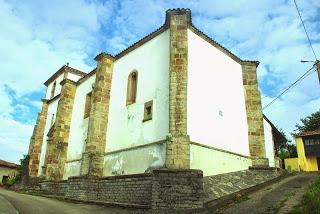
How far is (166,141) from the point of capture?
12.3m

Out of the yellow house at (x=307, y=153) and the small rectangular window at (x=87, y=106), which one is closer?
the small rectangular window at (x=87, y=106)

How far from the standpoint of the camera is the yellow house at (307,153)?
111 feet

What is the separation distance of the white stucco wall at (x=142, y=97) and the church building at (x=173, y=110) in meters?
0.05

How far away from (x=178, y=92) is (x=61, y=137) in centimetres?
1128

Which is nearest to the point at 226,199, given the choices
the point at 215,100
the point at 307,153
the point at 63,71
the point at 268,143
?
the point at 215,100

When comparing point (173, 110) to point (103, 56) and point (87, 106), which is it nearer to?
point (103, 56)

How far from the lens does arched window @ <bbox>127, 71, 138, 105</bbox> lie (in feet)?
52.8

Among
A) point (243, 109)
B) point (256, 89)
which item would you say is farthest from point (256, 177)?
point (256, 89)

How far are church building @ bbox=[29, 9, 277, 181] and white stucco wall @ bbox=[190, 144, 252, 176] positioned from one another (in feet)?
0.14

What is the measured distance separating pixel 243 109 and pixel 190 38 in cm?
510

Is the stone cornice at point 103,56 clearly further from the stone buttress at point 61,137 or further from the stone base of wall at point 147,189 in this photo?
the stone base of wall at point 147,189

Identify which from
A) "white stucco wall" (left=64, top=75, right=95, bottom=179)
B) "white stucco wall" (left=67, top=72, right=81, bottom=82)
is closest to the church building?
"white stucco wall" (left=64, top=75, right=95, bottom=179)

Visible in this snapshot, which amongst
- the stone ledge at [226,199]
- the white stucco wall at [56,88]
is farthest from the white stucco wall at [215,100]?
the white stucco wall at [56,88]

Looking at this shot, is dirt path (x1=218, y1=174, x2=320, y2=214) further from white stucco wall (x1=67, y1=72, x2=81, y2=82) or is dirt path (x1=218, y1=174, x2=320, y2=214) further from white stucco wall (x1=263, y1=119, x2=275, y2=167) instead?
white stucco wall (x1=67, y1=72, x2=81, y2=82)
